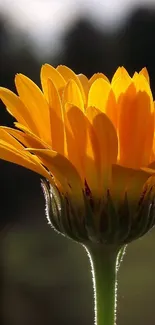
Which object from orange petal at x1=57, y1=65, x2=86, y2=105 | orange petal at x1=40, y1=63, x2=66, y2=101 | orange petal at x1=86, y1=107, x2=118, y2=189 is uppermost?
orange petal at x1=57, y1=65, x2=86, y2=105

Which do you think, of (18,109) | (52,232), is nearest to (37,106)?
(18,109)

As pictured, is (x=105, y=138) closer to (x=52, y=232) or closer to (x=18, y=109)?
(x=18, y=109)

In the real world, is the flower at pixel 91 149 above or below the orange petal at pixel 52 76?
below

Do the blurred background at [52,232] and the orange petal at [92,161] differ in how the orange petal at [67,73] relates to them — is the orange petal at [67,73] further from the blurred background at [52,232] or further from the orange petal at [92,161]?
the blurred background at [52,232]

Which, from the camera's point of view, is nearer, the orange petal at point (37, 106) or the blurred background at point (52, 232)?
the orange petal at point (37, 106)

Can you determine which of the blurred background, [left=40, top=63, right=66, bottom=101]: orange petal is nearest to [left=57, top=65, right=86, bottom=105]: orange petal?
[left=40, top=63, right=66, bottom=101]: orange petal

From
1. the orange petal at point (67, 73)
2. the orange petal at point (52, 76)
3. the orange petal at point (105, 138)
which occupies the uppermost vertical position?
the orange petal at point (67, 73)

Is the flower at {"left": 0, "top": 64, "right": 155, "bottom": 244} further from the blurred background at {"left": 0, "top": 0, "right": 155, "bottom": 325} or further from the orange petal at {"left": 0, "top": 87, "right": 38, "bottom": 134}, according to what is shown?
the blurred background at {"left": 0, "top": 0, "right": 155, "bottom": 325}

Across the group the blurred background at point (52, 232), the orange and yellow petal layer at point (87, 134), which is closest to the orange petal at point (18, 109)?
the orange and yellow petal layer at point (87, 134)
